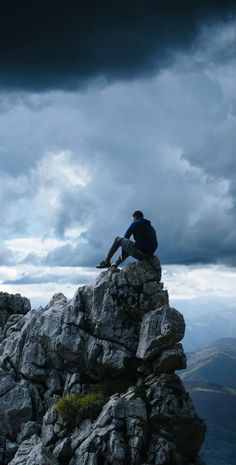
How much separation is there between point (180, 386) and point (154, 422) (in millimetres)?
3130

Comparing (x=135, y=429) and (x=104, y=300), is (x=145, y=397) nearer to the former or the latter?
(x=135, y=429)

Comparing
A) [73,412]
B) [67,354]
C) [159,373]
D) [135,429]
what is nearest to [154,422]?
[135,429]

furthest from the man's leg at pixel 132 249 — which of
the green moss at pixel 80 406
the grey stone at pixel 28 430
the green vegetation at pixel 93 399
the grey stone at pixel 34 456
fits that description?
the grey stone at pixel 34 456

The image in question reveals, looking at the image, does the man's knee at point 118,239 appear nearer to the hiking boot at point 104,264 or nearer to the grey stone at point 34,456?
the hiking boot at point 104,264

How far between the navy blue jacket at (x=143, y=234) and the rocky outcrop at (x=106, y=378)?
1.25 m

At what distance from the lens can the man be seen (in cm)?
3581

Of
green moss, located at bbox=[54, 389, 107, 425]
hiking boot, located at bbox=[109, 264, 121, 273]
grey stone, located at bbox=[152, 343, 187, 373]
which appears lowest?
green moss, located at bbox=[54, 389, 107, 425]

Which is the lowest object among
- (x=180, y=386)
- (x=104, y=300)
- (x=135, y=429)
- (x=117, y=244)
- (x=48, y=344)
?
(x=135, y=429)

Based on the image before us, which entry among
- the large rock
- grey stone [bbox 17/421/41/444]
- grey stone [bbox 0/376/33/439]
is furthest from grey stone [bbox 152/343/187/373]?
the large rock

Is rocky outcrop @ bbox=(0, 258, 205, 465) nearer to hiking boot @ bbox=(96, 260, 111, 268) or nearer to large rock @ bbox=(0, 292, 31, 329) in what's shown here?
hiking boot @ bbox=(96, 260, 111, 268)

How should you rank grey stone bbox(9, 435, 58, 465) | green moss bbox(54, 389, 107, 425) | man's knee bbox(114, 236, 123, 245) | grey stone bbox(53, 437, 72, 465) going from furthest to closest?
man's knee bbox(114, 236, 123, 245) → green moss bbox(54, 389, 107, 425) → grey stone bbox(53, 437, 72, 465) → grey stone bbox(9, 435, 58, 465)

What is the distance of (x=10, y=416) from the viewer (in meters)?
32.6

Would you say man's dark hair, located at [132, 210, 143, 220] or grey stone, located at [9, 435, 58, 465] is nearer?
grey stone, located at [9, 435, 58, 465]

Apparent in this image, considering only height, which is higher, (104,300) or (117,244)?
(117,244)
